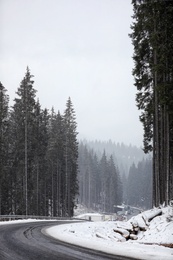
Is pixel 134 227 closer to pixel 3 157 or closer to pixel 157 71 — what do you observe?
pixel 157 71

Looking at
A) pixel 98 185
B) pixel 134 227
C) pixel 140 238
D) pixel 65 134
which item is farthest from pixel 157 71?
pixel 98 185

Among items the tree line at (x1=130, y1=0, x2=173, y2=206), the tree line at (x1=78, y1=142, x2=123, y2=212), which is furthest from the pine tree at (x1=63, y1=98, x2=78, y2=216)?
the tree line at (x1=78, y1=142, x2=123, y2=212)

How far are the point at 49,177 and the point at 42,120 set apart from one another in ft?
33.0

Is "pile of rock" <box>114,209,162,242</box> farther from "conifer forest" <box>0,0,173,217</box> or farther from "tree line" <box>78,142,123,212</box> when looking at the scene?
"tree line" <box>78,142,123,212</box>

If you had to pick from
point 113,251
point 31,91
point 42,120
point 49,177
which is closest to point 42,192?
point 49,177

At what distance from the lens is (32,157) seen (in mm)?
38250

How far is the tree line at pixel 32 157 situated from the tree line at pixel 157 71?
17.5 m

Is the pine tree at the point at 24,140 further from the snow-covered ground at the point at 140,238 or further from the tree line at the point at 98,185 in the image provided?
the tree line at the point at 98,185

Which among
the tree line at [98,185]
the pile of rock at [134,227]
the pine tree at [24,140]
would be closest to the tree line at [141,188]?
the tree line at [98,185]

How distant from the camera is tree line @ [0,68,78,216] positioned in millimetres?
36375

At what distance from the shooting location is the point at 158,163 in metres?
19.4

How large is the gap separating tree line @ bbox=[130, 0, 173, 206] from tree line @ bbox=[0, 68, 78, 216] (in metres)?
17.5

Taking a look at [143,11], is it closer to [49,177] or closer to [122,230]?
[122,230]

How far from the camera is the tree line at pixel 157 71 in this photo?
17.8 m
